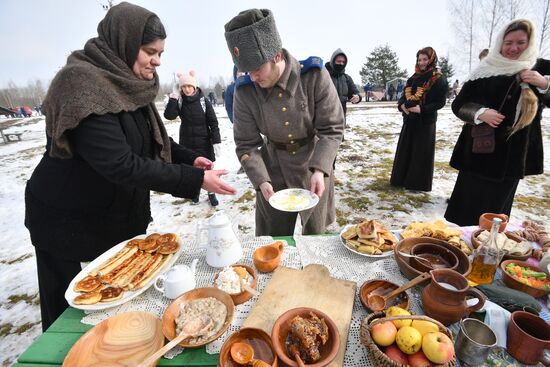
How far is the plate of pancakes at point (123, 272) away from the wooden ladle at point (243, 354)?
0.62 metres

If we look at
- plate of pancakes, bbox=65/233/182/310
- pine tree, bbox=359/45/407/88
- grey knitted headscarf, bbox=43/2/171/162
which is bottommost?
plate of pancakes, bbox=65/233/182/310

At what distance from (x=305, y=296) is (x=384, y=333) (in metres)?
0.42

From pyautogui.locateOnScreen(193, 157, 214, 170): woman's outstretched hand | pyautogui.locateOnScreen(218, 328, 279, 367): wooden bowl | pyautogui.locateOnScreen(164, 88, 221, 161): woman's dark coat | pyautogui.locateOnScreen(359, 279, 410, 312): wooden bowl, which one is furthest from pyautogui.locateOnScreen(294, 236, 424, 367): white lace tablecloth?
pyautogui.locateOnScreen(164, 88, 221, 161): woman's dark coat

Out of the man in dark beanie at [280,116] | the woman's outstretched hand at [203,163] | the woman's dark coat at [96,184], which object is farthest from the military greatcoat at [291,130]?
the woman's dark coat at [96,184]

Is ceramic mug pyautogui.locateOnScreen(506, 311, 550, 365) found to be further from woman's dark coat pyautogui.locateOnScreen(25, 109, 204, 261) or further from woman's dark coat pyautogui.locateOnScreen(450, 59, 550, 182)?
woman's dark coat pyautogui.locateOnScreen(450, 59, 550, 182)

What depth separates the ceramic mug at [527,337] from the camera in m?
0.92

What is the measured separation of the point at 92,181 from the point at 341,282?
1.47 metres

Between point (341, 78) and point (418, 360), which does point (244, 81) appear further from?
point (341, 78)

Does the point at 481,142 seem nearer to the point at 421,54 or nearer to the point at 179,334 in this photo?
the point at 421,54

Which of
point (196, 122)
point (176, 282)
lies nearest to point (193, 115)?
point (196, 122)

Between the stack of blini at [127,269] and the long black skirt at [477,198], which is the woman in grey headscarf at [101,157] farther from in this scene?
the long black skirt at [477,198]

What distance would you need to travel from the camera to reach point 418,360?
0.85 meters

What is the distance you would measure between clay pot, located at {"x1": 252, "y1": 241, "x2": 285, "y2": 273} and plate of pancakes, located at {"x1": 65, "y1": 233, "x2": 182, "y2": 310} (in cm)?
48

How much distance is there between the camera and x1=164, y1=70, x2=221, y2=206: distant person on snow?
4.23 meters
